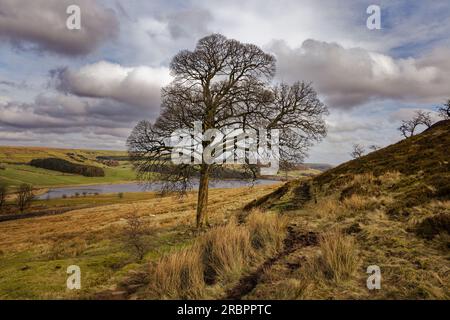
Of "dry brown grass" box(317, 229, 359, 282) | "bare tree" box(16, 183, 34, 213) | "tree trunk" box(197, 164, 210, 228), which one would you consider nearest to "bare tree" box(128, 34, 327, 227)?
"tree trunk" box(197, 164, 210, 228)

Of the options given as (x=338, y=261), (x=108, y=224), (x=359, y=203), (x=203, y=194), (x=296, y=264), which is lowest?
(x=108, y=224)

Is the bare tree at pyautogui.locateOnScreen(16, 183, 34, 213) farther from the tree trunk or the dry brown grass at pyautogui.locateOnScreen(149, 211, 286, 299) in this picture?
the dry brown grass at pyautogui.locateOnScreen(149, 211, 286, 299)

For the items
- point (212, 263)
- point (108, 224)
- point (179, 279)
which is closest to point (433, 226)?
point (212, 263)

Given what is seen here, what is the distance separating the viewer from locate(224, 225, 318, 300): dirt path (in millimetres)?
5266

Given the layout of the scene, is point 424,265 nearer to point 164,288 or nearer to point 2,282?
point 164,288

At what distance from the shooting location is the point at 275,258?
22.3 feet

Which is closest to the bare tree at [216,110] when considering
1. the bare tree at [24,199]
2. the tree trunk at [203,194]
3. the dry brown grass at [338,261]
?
the tree trunk at [203,194]

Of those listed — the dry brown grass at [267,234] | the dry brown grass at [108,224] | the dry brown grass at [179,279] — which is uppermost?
the dry brown grass at [267,234]

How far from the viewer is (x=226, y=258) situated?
6.48 meters

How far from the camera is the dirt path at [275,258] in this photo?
527 cm

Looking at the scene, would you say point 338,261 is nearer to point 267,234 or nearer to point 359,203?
point 267,234

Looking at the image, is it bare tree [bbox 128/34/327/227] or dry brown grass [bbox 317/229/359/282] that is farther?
bare tree [bbox 128/34/327/227]

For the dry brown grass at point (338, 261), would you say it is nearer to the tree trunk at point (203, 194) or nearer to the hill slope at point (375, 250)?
the hill slope at point (375, 250)

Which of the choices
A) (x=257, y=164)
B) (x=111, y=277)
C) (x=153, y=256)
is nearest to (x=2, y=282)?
(x=111, y=277)
